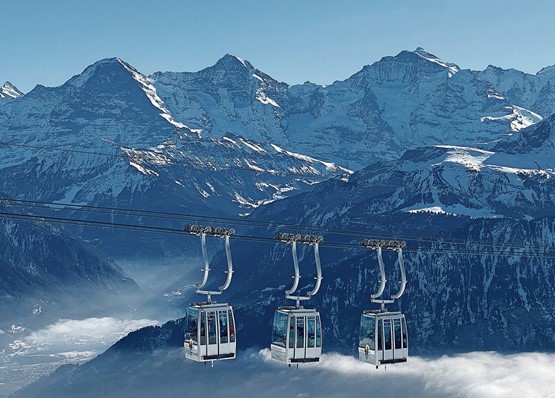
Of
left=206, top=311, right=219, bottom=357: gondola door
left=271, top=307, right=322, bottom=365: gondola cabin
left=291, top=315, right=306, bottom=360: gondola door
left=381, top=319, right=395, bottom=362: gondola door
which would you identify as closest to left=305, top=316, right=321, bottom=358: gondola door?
left=271, top=307, right=322, bottom=365: gondola cabin

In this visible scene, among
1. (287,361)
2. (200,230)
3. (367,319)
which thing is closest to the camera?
(200,230)

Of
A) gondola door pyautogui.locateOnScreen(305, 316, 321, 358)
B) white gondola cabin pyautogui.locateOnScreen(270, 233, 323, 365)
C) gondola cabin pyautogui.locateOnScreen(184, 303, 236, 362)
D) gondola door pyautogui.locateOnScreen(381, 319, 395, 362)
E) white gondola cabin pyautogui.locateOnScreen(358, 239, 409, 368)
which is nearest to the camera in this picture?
gondola cabin pyautogui.locateOnScreen(184, 303, 236, 362)

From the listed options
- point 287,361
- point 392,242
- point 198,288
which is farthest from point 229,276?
point 392,242

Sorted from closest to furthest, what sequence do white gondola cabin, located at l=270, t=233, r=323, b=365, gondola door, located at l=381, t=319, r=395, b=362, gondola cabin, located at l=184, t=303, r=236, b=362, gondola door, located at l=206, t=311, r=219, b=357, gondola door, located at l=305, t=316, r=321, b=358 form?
1. gondola cabin, located at l=184, t=303, r=236, b=362
2. gondola door, located at l=206, t=311, r=219, b=357
3. white gondola cabin, located at l=270, t=233, r=323, b=365
4. gondola door, located at l=305, t=316, r=321, b=358
5. gondola door, located at l=381, t=319, r=395, b=362

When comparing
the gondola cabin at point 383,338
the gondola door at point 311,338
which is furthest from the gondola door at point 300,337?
the gondola cabin at point 383,338

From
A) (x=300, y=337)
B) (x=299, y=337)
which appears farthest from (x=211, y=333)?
(x=300, y=337)

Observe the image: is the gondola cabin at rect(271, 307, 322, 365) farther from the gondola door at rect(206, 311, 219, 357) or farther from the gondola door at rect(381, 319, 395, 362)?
the gondola door at rect(381, 319, 395, 362)

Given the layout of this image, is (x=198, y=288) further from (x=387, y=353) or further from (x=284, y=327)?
(x=387, y=353)
